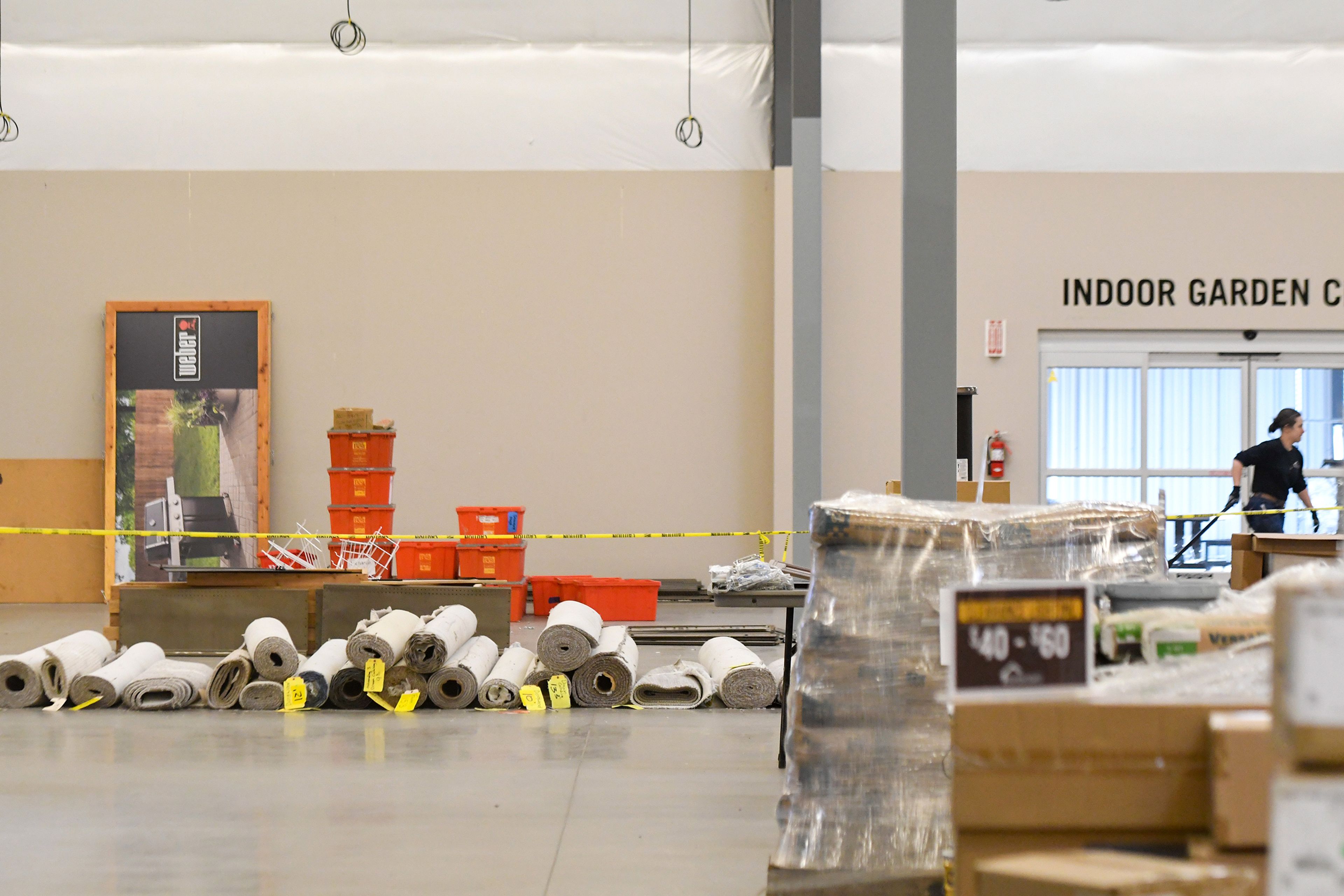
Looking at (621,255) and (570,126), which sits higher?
(570,126)

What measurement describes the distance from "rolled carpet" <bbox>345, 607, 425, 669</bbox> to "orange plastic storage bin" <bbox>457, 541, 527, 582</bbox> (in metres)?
3.89

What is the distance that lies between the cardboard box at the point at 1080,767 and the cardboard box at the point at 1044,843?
12mm

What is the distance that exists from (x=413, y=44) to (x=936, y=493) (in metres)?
9.37

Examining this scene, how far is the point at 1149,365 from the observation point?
12117 millimetres

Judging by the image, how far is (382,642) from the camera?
6078 mm

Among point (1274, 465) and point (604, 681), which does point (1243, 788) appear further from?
point (1274, 465)

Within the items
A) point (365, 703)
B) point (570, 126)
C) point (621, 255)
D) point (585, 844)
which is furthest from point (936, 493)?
point (570, 126)

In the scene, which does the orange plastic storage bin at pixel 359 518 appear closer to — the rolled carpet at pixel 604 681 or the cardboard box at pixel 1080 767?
the rolled carpet at pixel 604 681

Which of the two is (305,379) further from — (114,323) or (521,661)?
(521,661)

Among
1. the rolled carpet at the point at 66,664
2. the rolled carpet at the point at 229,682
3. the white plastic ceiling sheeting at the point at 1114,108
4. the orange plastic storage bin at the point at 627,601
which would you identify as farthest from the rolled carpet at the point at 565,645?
the white plastic ceiling sheeting at the point at 1114,108

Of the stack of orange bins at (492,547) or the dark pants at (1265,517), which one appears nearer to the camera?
the dark pants at (1265,517)

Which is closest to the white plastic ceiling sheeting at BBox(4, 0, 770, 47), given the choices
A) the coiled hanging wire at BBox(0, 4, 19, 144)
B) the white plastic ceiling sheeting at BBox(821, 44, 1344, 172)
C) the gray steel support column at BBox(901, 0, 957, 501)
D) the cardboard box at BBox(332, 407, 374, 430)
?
the coiled hanging wire at BBox(0, 4, 19, 144)

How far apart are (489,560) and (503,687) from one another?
165 inches

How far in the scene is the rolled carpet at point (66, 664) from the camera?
619 cm
